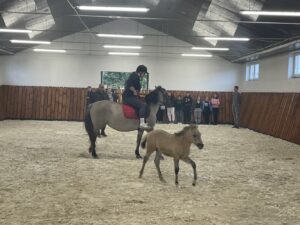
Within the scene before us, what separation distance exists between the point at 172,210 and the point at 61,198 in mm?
1623

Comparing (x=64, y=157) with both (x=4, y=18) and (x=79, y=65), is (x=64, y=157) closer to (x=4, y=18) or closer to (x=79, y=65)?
(x=4, y=18)

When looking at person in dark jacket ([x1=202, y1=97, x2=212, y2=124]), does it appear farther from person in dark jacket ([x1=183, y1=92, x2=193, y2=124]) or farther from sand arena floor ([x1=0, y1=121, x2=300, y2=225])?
sand arena floor ([x1=0, y1=121, x2=300, y2=225])

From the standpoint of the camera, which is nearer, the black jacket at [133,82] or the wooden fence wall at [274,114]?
the black jacket at [133,82]

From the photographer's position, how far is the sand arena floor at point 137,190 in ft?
17.1

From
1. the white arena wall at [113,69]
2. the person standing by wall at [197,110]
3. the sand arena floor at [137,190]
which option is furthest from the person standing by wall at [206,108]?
the sand arena floor at [137,190]

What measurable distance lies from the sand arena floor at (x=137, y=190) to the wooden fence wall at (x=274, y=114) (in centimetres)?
464

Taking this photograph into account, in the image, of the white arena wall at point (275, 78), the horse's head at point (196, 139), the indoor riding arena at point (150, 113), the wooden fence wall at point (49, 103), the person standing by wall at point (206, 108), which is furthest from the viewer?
the wooden fence wall at point (49, 103)

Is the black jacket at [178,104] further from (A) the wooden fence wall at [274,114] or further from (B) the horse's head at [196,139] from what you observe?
(B) the horse's head at [196,139]

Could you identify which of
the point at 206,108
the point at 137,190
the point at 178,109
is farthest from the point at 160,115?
the point at 137,190

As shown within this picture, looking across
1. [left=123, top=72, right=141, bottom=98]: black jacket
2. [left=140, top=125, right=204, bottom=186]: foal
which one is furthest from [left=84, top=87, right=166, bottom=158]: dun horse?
[left=140, top=125, right=204, bottom=186]: foal

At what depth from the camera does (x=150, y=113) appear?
1023 cm

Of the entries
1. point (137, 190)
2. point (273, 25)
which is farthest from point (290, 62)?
point (137, 190)

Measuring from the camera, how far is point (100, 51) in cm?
2692

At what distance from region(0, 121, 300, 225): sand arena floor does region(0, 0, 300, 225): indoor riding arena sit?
0.08ft
